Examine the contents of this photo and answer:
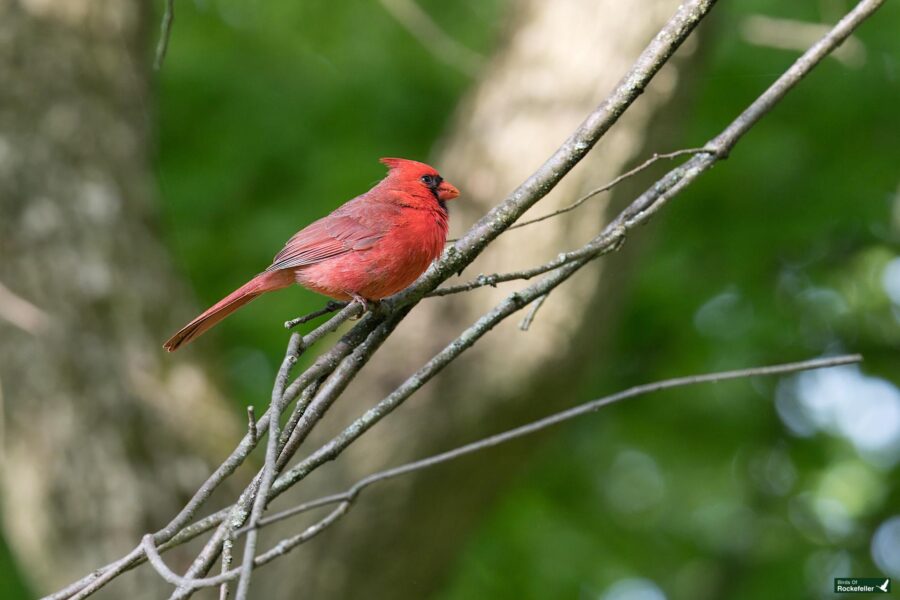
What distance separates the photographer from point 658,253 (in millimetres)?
7453

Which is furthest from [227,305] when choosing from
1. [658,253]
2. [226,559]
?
[658,253]

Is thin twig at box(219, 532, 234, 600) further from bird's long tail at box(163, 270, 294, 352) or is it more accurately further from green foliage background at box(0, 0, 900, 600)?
green foliage background at box(0, 0, 900, 600)

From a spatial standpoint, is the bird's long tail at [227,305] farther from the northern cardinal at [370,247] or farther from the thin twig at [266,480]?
the thin twig at [266,480]

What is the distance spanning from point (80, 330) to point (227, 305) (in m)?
1.88

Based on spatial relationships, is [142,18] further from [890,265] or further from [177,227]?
[890,265]

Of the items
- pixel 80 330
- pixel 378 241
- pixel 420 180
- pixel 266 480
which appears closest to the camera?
pixel 266 480

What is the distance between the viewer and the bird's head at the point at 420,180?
3.87 metres

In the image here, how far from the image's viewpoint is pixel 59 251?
5.05m

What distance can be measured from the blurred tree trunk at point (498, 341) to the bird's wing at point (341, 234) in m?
1.30

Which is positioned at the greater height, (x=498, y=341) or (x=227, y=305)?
(x=498, y=341)

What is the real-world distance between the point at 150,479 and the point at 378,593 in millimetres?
1232

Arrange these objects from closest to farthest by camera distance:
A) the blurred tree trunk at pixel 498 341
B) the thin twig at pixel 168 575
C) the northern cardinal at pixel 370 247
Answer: the thin twig at pixel 168 575
the northern cardinal at pixel 370 247
the blurred tree trunk at pixel 498 341

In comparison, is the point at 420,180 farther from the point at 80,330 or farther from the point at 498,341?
the point at 80,330

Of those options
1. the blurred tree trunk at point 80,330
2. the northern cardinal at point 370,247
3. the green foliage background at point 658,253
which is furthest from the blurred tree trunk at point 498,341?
the green foliage background at point 658,253
